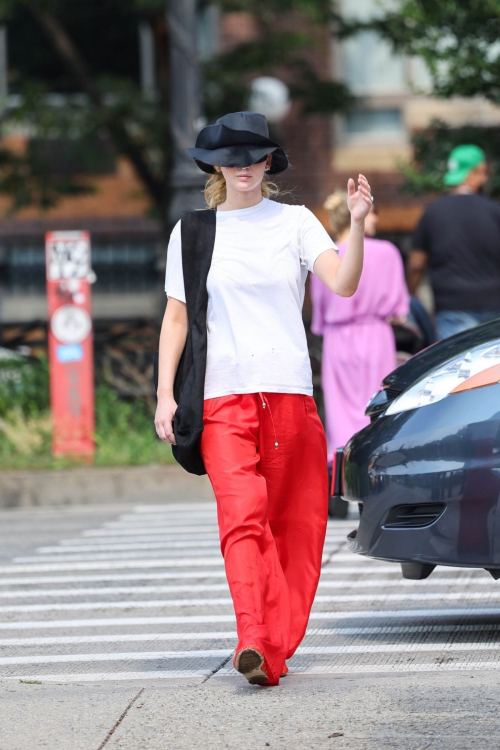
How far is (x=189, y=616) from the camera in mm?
5629

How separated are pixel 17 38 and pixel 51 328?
775cm

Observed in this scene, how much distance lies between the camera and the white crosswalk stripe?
15.0 feet

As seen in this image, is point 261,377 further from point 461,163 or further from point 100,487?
point 100,487

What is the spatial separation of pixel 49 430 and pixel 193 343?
7.07 m

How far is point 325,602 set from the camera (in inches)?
229

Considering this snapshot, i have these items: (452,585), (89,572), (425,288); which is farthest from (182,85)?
(425,288)

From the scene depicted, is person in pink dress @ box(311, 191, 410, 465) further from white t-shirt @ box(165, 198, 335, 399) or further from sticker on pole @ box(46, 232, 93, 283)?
white t-shirt @ box(165, 198, 335, 399)

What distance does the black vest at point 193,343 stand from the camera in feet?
14.0

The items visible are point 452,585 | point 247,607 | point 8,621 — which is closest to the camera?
point 247,607

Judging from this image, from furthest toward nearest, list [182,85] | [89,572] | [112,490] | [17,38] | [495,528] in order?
[17,38] < [182,85] < [112,490] < [89,572] < [495,528]

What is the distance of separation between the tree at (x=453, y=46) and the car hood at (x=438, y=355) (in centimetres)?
680

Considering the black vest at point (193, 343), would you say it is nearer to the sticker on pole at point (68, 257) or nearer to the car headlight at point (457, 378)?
the car headlight at point (457, 378)

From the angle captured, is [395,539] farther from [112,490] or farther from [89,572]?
[112,490]

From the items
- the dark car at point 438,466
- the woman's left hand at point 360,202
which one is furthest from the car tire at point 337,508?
the woman's left hand at point 360,202
